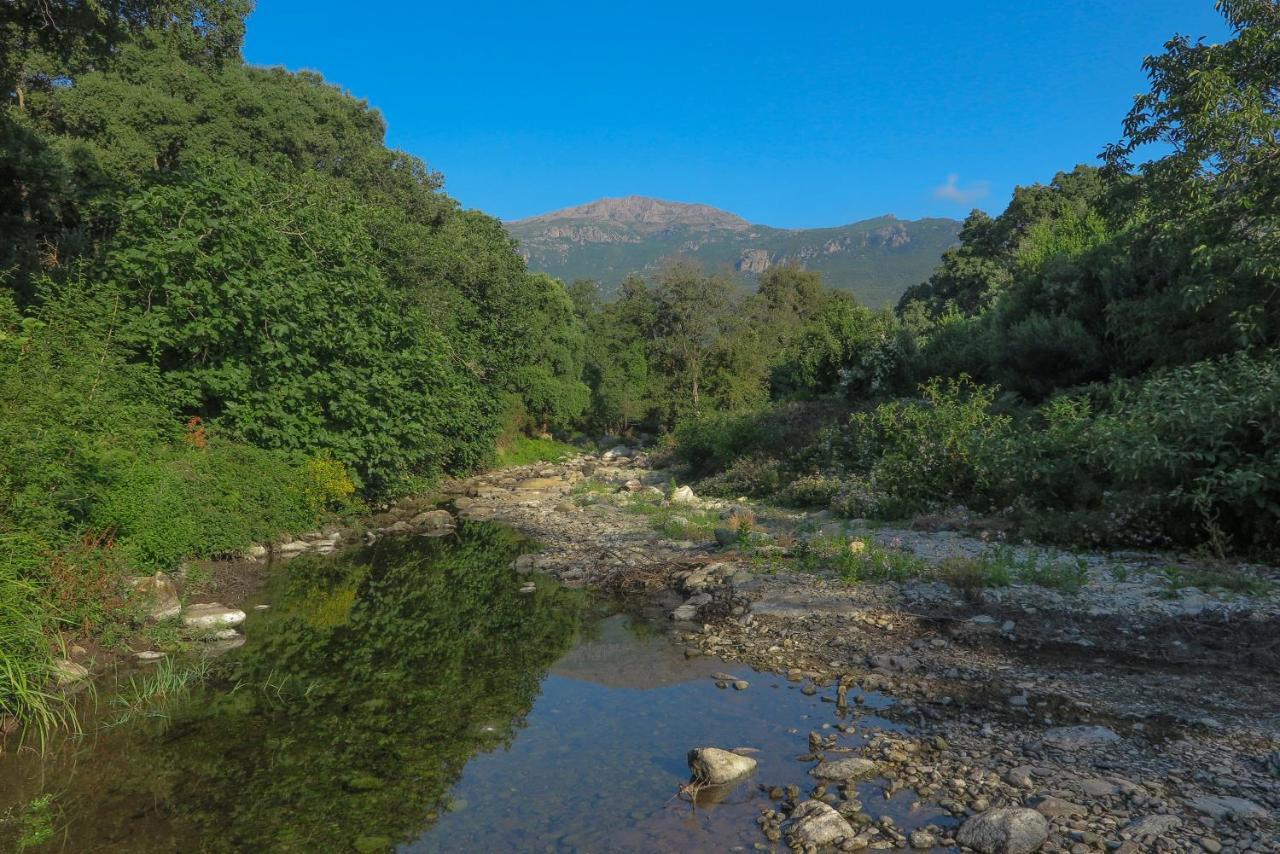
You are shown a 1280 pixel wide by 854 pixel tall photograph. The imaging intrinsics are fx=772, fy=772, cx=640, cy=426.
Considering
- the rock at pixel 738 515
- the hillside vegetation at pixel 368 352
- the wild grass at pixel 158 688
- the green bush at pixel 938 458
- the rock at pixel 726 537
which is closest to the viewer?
the wild grass at pixel 158 688

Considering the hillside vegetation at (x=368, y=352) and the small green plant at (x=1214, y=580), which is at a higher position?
the hillside vegetation at (x=368, y=352)

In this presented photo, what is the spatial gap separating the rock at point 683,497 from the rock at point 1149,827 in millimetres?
16107

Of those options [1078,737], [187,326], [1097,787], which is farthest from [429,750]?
[187,326]

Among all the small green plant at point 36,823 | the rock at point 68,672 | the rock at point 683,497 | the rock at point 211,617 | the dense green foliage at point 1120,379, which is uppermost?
the dense green foliage at point 1120,379

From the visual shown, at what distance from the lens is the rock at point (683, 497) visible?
2109 centimetres

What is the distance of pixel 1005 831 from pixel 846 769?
137 centimetres

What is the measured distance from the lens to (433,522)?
19.9 metres

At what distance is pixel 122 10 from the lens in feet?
39.5

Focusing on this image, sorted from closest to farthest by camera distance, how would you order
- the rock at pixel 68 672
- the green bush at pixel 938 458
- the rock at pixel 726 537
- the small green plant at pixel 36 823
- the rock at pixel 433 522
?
the small green plant at pixel 36 823
the rock at pixel 68 672
the rock at pixel 726 537
the green bush at pixel 938 458
the rock at pixel 433 522

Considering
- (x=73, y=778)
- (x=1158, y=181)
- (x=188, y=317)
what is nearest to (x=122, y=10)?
(x=188, y=317)

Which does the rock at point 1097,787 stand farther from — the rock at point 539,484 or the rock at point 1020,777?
the rock at point 539,484

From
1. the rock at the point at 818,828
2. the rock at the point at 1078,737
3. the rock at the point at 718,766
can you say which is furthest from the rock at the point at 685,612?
the rock at the point at 818,828

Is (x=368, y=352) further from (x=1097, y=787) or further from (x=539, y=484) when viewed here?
(x=1097, y=787)

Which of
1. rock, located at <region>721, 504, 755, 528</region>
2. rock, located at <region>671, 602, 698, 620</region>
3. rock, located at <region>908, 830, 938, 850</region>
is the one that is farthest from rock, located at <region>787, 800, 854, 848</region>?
rock, located at <region>721, 504, 755, 528</region>
